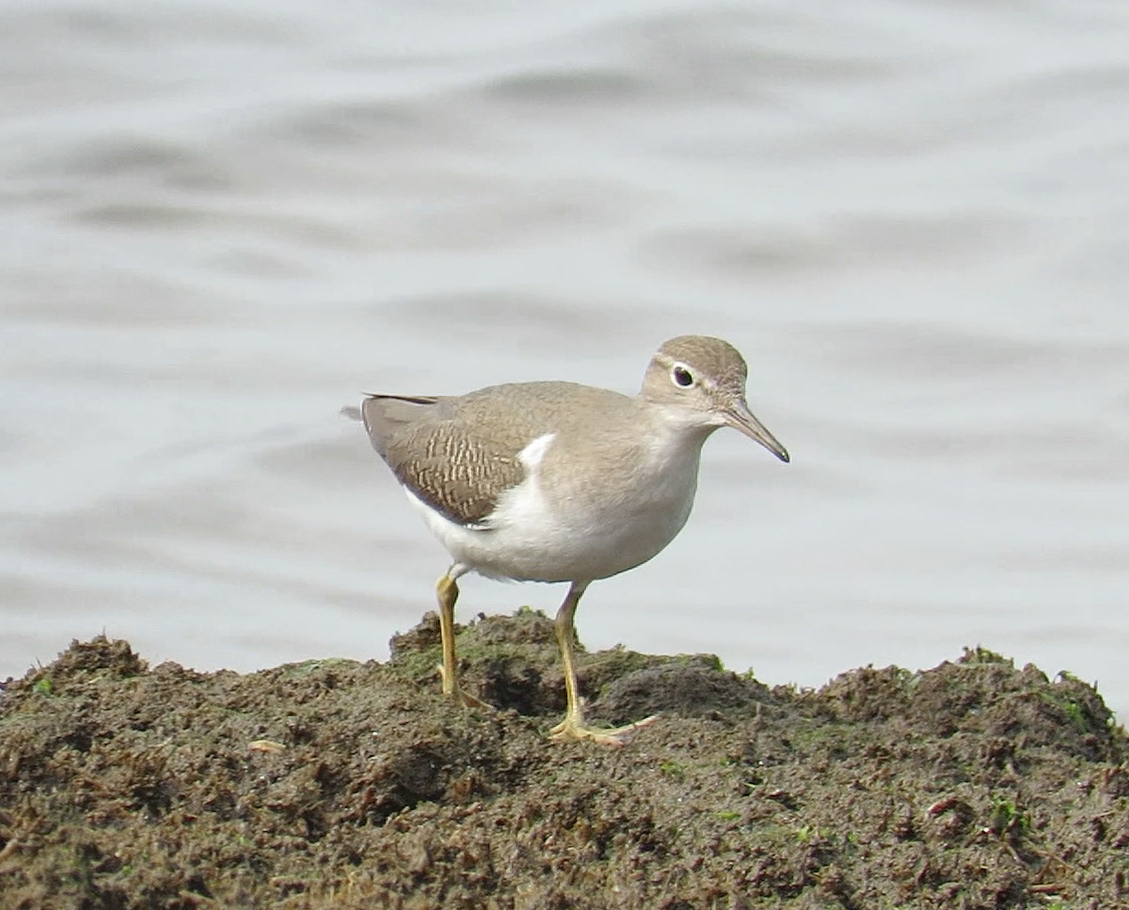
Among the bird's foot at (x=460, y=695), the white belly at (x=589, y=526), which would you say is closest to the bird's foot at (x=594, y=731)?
the bird's foot at (x=460, y=695)

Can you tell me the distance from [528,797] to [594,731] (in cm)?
85

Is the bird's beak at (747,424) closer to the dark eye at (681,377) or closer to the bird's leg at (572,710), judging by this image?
the dark eye at (681,377)

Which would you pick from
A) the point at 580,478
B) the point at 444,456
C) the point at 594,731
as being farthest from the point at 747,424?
the point at 444,456

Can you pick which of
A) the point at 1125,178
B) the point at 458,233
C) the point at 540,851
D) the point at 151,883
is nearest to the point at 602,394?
the point at 540,851

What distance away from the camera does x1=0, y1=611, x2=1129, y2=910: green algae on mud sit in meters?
5.01

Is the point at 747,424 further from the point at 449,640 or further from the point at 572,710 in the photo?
the point at 449,640

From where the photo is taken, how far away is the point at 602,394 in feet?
22.4

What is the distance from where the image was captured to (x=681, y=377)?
6.42 m

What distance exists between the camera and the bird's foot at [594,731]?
6145 millimetres

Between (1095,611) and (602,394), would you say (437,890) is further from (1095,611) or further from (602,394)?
(1095,611)

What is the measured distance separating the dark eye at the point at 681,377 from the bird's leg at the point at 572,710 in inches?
29.4

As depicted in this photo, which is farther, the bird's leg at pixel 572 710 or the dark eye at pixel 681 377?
the dark eye at pixel 681 377

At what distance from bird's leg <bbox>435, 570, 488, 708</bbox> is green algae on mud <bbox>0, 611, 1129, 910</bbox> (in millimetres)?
109

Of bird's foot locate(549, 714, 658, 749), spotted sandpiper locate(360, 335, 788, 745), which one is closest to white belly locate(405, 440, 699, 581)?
spotted sandpiper locate(360, 335, 788, 745)
